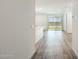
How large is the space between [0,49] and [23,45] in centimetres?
66

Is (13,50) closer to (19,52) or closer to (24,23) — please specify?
(19,52)

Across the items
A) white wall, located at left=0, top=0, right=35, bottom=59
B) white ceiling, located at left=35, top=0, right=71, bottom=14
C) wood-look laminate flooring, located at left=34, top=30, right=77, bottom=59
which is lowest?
wood-look laminate flooring, located at left=34, top=30, right=77, bottom=59

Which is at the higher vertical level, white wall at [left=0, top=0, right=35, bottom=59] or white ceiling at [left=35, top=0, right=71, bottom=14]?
white ceiling at [left=35, top=0, right=71, bottom=14]

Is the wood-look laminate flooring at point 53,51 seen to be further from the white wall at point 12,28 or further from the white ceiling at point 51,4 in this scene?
the white ceiling at point 51,4

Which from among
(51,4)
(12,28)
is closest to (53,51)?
(12,28)

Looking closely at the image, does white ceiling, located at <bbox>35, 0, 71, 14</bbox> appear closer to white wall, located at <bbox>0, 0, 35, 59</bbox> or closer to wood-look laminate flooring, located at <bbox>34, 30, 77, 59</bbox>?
wood-look laminate flooring, located at <bbox>34, 30, 77, 59</bbox>

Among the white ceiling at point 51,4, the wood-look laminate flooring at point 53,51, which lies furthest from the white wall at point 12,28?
the white ceiling at point 51,4

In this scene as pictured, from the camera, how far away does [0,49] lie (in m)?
4.50

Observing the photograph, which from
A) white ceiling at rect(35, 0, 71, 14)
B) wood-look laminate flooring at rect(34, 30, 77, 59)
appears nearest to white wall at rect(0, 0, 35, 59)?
wood-look laminate flooring at rect(34, 30, 77, 59)

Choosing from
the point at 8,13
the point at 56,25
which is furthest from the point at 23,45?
the point at 56,25

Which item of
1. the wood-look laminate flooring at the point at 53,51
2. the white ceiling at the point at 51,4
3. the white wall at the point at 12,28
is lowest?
the wood-look laminate flooring at the point at 53,51

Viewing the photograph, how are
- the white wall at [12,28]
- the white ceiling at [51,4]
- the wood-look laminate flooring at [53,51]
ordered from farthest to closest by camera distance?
1. the white ceiling at [51,4]
2. the wood-look laminate flooring at [53,51]
3. the white wall at [12,28]

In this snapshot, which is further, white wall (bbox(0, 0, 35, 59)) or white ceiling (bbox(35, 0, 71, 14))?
white ceiling (bbox(35, 0, 71, 14))

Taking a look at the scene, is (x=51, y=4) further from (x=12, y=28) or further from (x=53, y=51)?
(x=12, y=28)
